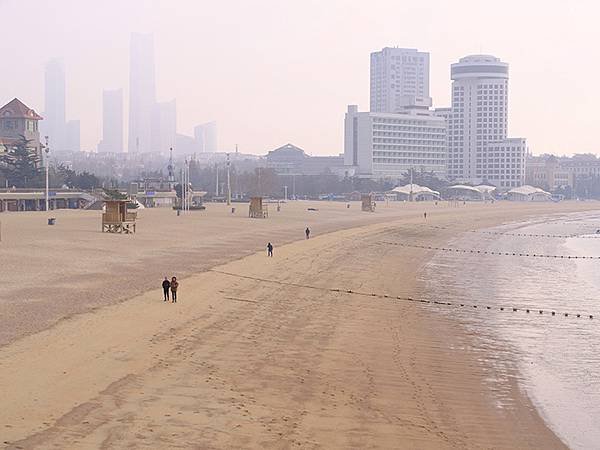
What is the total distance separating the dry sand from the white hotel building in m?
125

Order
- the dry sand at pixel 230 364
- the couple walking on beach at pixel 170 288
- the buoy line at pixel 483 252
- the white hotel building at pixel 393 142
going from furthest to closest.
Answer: the white hotel building at pixel 393 142 → the buoy line at pixel 483 252 → the couple walking on beach at pixel 170 288 → the dry sand at pixel 230 364

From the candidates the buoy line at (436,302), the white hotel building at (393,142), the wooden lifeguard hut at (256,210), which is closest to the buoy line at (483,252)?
the wooden lifeguard hut at (256,210)

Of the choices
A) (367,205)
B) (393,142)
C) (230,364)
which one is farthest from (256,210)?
(393,142)

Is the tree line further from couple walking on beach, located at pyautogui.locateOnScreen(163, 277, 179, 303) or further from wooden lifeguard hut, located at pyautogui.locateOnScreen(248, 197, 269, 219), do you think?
couple walking on beach, located at pyautogui.locateOnScreen(163, 277, 179, 303)

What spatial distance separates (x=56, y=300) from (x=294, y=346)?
5.76 metres

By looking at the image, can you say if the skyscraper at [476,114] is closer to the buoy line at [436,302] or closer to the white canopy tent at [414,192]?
the white canopy tent at [414,192]

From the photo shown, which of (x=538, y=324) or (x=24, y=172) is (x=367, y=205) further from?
(x=538, y=324)

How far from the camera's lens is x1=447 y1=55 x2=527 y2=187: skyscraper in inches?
6900

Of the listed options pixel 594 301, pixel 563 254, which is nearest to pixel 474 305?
pixel 594 301

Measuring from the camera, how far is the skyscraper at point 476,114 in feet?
575

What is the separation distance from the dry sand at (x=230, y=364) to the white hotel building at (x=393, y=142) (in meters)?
125

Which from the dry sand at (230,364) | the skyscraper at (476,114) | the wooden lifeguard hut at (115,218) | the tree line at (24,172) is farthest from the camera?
the skyscraper at (476,114)

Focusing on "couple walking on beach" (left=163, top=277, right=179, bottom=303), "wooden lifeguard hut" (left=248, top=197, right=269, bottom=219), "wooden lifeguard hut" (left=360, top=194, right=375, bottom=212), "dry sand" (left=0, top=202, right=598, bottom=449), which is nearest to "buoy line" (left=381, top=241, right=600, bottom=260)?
"dry sand" (left=0, top=202, right=598, bottom=449)

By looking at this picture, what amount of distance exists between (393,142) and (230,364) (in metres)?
142
